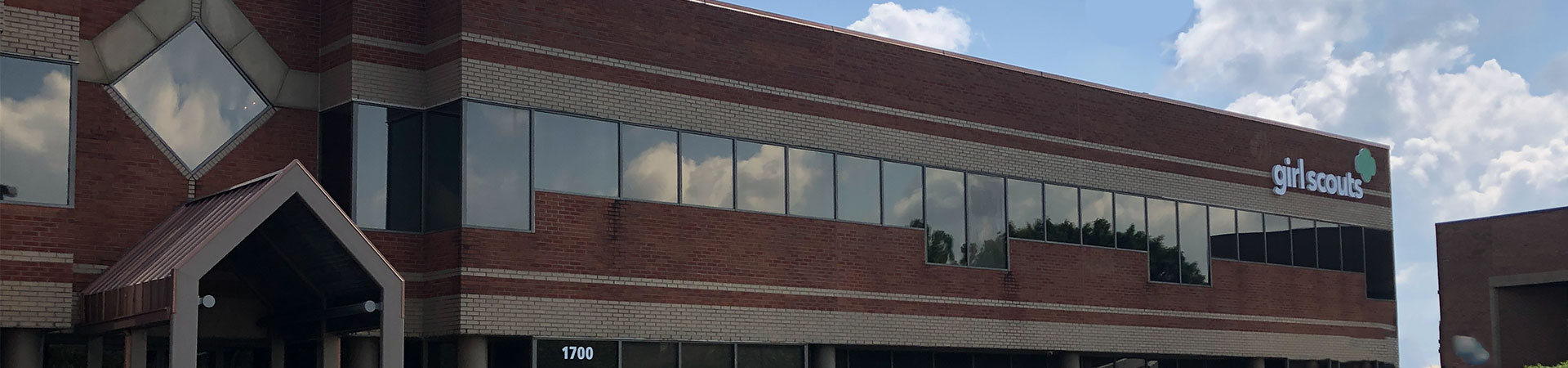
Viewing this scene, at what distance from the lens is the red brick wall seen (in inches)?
932

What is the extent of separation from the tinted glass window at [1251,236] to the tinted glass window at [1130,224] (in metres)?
3.66

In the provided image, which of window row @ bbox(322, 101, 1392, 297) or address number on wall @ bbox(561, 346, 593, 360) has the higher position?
window row @ bbox(322, 101, 1392, 297)

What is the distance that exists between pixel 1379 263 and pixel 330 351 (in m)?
28.3

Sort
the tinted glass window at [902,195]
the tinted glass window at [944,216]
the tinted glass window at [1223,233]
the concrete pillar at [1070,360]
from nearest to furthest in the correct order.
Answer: the tinted glass window at [902,195] < the tinted glass window at [944,216] < the concrete pillar at [1070,360] < the tinted glass window at [1223,233]

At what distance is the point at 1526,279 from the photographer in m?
45.4

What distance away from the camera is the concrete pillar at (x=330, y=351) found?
2009 centimetres

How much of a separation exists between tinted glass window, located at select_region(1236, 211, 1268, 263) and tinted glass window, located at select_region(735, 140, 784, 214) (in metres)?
14.2

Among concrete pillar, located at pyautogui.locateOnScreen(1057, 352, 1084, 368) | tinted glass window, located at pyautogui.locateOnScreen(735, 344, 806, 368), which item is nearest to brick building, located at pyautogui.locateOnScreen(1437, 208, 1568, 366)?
concrete pillar, located at pyautogui.locateOnScreen(1057, 352, 1084, 368)

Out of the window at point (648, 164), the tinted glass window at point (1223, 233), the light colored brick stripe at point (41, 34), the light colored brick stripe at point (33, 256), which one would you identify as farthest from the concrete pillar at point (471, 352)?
the tinted glass window at point (1223, 233)

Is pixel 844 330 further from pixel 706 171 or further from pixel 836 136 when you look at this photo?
pixel 706 171

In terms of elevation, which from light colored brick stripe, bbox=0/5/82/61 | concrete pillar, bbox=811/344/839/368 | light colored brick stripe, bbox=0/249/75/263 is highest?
light colored brick stripe, bbox=0/5/82/61

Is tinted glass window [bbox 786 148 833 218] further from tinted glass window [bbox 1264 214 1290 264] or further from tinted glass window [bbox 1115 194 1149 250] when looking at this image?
tinted glass window [bbox 1264 214 1290 264]

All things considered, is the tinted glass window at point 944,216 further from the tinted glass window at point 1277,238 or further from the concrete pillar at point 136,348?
the concrete pillar at point 136,348

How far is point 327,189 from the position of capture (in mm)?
22547
